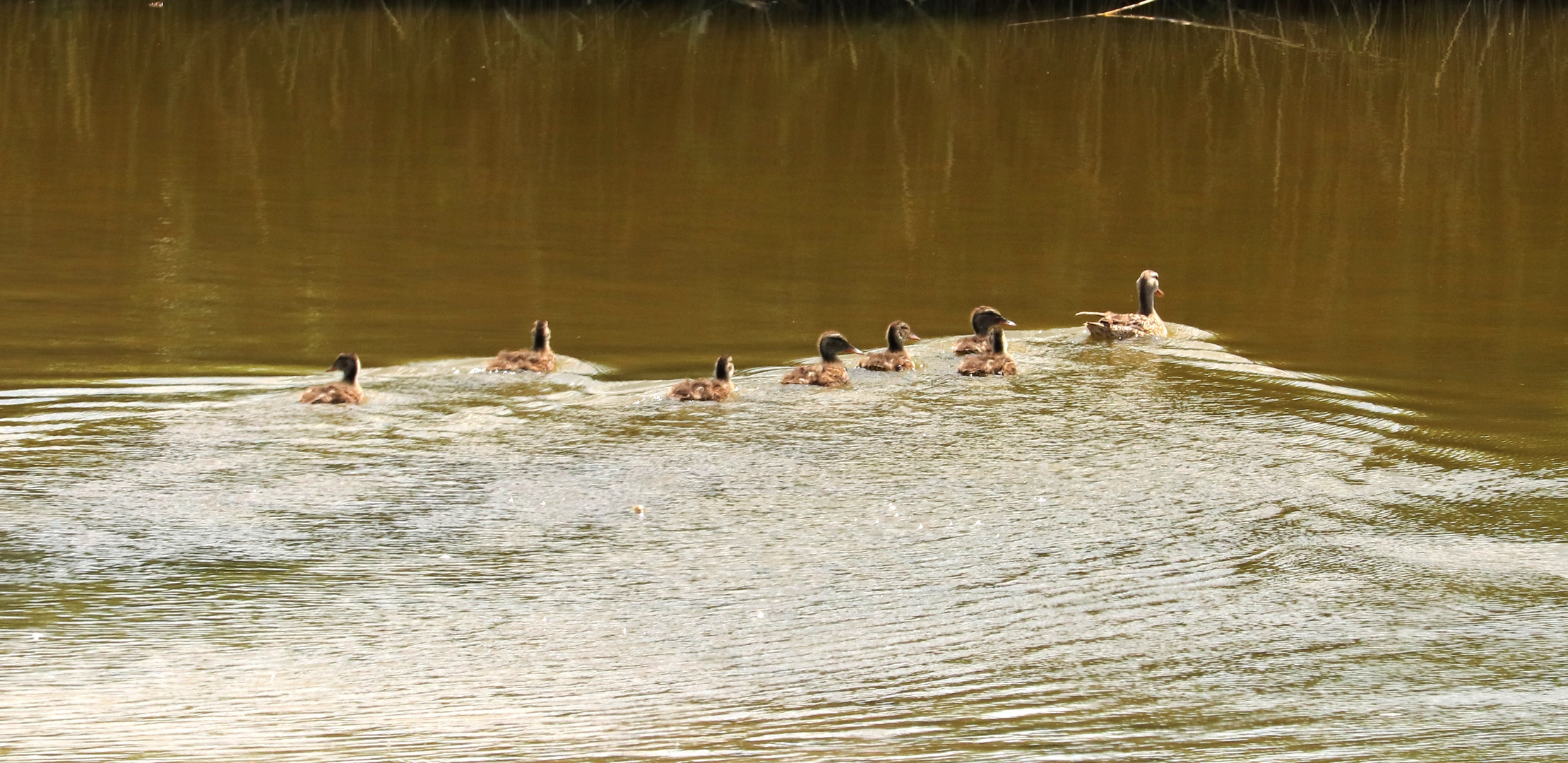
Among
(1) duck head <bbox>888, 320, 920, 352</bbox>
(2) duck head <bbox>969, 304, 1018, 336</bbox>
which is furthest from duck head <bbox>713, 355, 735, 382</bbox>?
(2) duck head <bbox>969, 304, 1018, 336</bbox>

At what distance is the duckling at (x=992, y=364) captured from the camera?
10.1 metres

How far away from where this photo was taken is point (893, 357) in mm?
10359

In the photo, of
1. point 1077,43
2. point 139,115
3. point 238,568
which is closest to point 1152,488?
point 238,568

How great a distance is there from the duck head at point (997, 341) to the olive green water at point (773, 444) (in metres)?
0.18

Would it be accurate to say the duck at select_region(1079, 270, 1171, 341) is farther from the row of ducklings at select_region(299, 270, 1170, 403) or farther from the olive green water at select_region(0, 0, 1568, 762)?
the olive green water at select_region(0, 0, 1568, 762)

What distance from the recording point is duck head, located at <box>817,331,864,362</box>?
398 inches

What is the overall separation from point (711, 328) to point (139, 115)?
996 cm

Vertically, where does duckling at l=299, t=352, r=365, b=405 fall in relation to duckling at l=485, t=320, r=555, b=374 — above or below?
below

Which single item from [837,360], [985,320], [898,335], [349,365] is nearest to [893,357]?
[898,335]

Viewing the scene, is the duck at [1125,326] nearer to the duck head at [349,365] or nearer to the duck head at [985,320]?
the duck head at [985,320]

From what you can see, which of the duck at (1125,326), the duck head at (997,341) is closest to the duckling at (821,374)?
the duck head at (997,341)

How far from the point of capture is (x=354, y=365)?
31.2ft

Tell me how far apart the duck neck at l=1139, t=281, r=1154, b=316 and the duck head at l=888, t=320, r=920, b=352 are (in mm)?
1675

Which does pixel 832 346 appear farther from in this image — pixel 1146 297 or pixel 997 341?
pixel 1146 297
